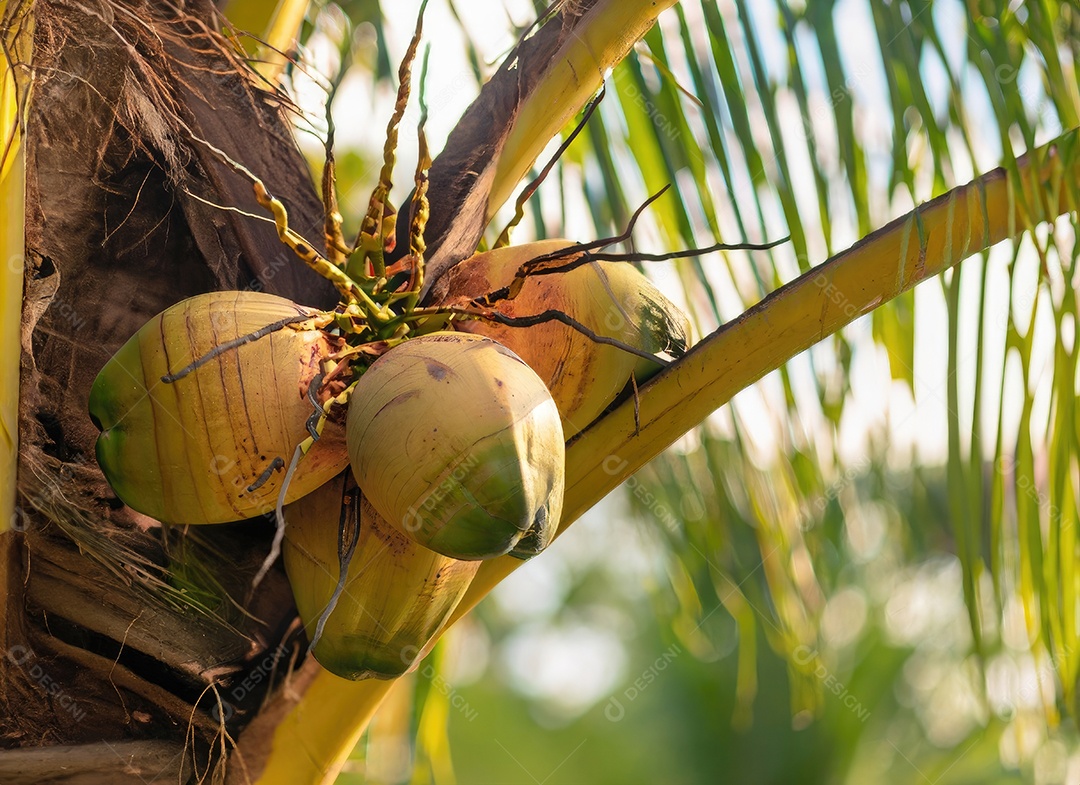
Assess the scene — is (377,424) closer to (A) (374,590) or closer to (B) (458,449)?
(B) (458,449)

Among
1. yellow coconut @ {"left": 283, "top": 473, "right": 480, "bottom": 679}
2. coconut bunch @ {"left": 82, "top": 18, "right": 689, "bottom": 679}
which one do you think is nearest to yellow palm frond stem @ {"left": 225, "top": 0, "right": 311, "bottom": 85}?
coconut bunch @ {"left": 82, "top": 18, "right": 689, "bottom": 679}

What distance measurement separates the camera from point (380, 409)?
2.84ft

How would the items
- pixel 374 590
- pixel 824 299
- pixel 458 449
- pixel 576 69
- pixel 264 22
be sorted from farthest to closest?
pixel 264 22
pixel 576 69
pixel 824 299
pixel 374 590
pixel 458 449

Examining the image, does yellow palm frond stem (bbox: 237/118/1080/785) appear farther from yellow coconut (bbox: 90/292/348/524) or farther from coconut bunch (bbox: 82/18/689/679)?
yellow coconut (bbox: 90/292/348/524)

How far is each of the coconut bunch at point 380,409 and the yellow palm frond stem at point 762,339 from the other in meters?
0.05

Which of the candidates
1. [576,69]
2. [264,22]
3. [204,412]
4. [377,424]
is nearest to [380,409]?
[377,424]

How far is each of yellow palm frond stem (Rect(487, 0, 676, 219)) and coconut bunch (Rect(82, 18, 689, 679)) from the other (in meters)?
0.19

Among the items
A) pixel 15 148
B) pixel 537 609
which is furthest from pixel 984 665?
pixel 537 609

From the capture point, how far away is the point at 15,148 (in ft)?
3.44

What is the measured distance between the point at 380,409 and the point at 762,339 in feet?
1.54

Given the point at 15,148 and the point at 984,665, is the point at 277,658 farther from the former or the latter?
the point at 984,665

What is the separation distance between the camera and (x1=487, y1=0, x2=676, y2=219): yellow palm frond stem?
1.23 meters

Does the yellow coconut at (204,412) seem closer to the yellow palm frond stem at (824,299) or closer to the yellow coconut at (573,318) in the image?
the yellow coconut at (573,318)

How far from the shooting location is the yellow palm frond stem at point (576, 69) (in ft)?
4.04
